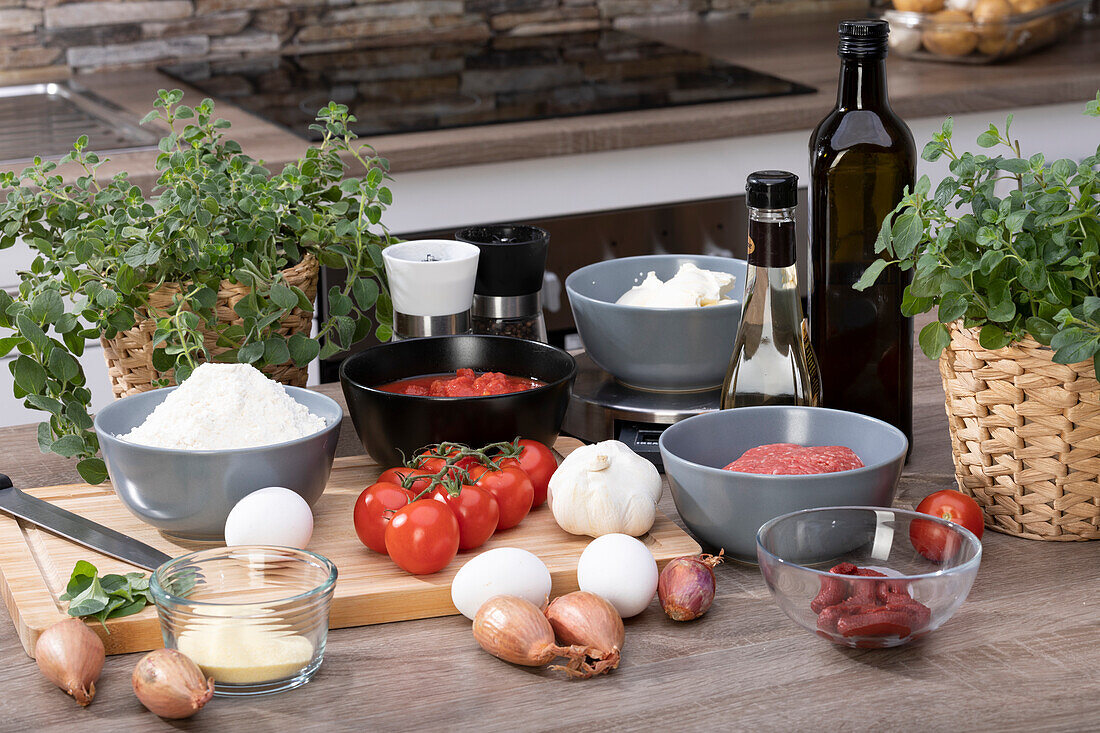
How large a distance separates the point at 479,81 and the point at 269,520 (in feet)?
6.28

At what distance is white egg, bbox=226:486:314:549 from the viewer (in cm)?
91

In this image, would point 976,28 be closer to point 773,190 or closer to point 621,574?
point 773,190

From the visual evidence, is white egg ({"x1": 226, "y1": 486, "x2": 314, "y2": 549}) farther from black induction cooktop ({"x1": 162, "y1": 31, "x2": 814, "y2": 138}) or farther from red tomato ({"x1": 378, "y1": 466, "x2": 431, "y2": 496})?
black induction cooktop ({"x1": 162, "y1": 31, "x2": 814, "y2": 138})

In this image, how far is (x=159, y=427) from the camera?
3.17 ft

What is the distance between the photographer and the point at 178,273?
3.67ft

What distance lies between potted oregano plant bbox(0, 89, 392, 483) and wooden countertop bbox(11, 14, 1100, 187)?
89cm

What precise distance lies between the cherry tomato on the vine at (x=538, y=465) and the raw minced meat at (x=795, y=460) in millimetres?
152

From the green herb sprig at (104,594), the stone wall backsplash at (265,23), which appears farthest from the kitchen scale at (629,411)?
the stone wall backsplash at (265,23)

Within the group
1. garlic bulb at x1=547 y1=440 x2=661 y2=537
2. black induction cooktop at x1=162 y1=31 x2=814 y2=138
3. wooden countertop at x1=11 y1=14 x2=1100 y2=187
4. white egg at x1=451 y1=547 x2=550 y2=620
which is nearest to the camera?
white egg at x1=451 y1=547 x2=550 y2=620

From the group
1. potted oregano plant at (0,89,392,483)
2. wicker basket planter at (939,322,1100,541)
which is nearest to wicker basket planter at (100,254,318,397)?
potted oregano plant at (0,89,392,483)

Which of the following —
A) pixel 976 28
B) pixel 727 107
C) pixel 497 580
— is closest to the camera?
pixel 497 580

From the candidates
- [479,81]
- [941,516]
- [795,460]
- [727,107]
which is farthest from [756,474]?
[479,81]

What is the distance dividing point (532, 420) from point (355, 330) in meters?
0.23

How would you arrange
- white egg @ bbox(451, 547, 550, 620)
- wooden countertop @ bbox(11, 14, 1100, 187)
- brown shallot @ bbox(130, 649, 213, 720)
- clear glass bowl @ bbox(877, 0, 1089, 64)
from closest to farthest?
brown shallot @ bbox(130, 649, 213, 720) < white egg @ bbox(451, 547, 550, 620) < wooden countertop @ bbox(11, 14, 1100, 187) < clear glass bowl @ bbox(877, 0, 1089, 64)
